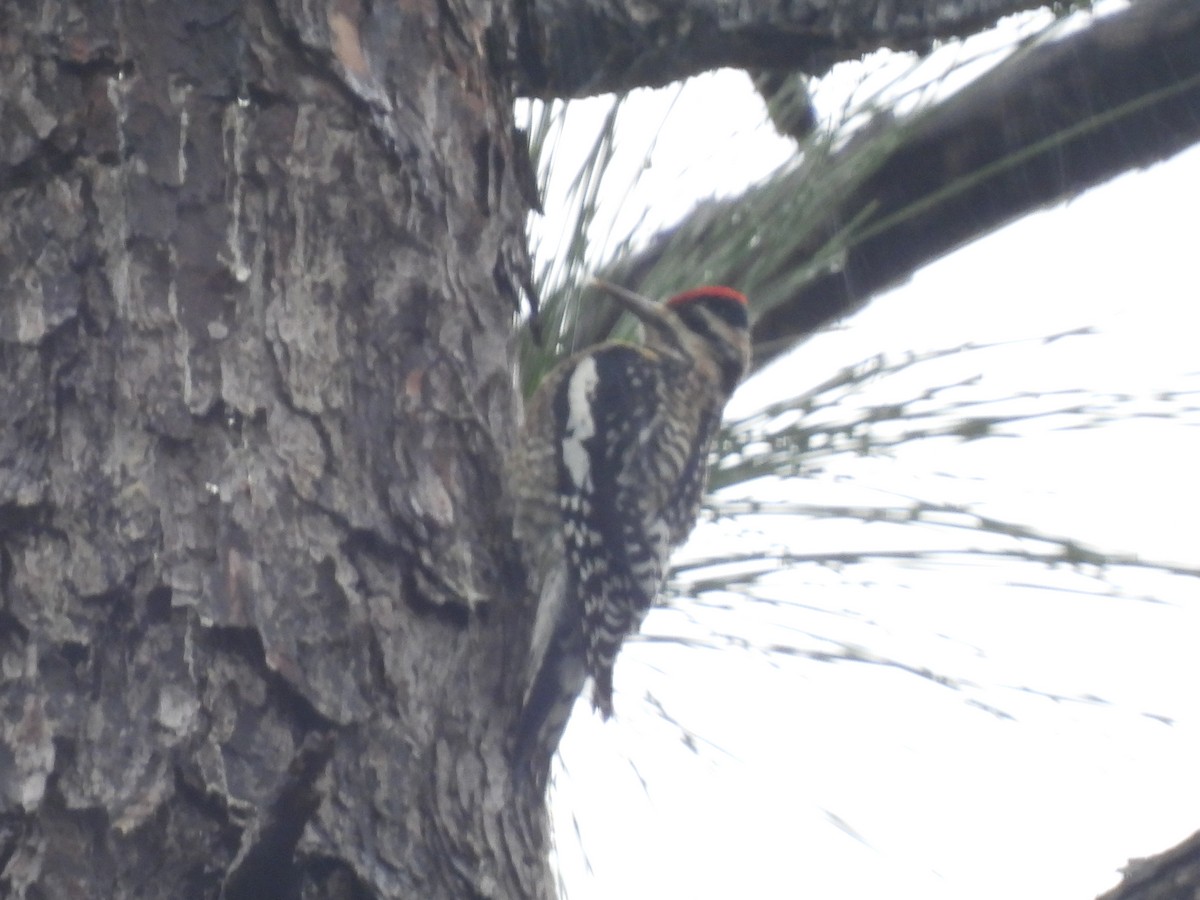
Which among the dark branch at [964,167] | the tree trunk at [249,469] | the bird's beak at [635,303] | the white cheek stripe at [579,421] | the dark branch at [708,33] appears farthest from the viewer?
the white cheek stripe at [579,421]

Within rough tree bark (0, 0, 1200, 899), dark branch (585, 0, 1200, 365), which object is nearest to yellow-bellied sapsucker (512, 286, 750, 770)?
dark branch (585, 0, 1200, 365)

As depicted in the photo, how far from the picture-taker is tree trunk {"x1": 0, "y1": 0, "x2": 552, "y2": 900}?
125 centimetres

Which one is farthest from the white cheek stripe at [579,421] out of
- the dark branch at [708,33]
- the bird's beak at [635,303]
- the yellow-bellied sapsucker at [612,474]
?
the dark branch at [708,33]

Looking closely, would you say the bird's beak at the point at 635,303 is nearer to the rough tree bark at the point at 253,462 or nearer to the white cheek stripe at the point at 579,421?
the white cheek stripe at the point at 579,421

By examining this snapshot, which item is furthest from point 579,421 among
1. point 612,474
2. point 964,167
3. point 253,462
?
point 253,462

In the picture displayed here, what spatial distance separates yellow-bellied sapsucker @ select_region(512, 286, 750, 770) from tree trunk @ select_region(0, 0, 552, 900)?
310 mm

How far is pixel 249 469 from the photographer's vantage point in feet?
4.73

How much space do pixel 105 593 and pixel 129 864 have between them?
24cm

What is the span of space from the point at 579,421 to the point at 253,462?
1128 mm

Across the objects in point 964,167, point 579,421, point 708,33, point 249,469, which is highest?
point 708,33

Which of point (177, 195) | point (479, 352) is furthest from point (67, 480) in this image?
point (479, 352)

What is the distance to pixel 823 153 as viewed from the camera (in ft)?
7.11

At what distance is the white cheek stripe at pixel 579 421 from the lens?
244 centimetres

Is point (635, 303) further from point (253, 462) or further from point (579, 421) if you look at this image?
point (253, 462)
